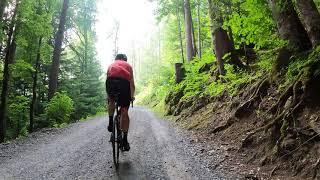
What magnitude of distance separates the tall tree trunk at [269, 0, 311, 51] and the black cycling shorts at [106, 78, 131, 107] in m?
3.95

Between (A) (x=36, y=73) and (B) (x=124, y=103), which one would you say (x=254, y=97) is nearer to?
(B) (x=124, y=103)

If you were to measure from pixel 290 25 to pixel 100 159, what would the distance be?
209 inches

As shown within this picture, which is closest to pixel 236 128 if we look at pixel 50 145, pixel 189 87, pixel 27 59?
pixel 50 145

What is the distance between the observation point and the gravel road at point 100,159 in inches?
256

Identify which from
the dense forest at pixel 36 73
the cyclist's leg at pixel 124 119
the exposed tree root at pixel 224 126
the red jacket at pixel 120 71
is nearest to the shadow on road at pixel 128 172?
the cyclist's leg at pixel 124 119

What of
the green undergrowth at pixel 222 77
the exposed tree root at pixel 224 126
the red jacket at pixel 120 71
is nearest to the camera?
the red jacket at pixel 120 71

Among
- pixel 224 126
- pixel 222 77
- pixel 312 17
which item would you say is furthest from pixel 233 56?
pixel 312 17

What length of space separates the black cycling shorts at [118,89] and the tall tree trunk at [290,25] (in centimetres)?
395

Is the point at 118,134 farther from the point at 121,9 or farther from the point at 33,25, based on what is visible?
the point at 121,9

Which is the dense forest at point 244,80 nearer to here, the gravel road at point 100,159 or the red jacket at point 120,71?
the gravel road at point 100,159

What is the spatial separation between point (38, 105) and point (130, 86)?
17163 millimetres

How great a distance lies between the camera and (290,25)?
8.15 metres

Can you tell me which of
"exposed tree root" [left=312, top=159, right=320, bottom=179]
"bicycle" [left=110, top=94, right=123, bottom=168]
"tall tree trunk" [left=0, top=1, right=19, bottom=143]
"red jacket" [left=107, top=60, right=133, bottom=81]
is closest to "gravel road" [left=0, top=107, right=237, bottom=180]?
"bicycle" [left=110, top=94, right=123, bottom=168]

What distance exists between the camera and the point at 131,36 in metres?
88.6
